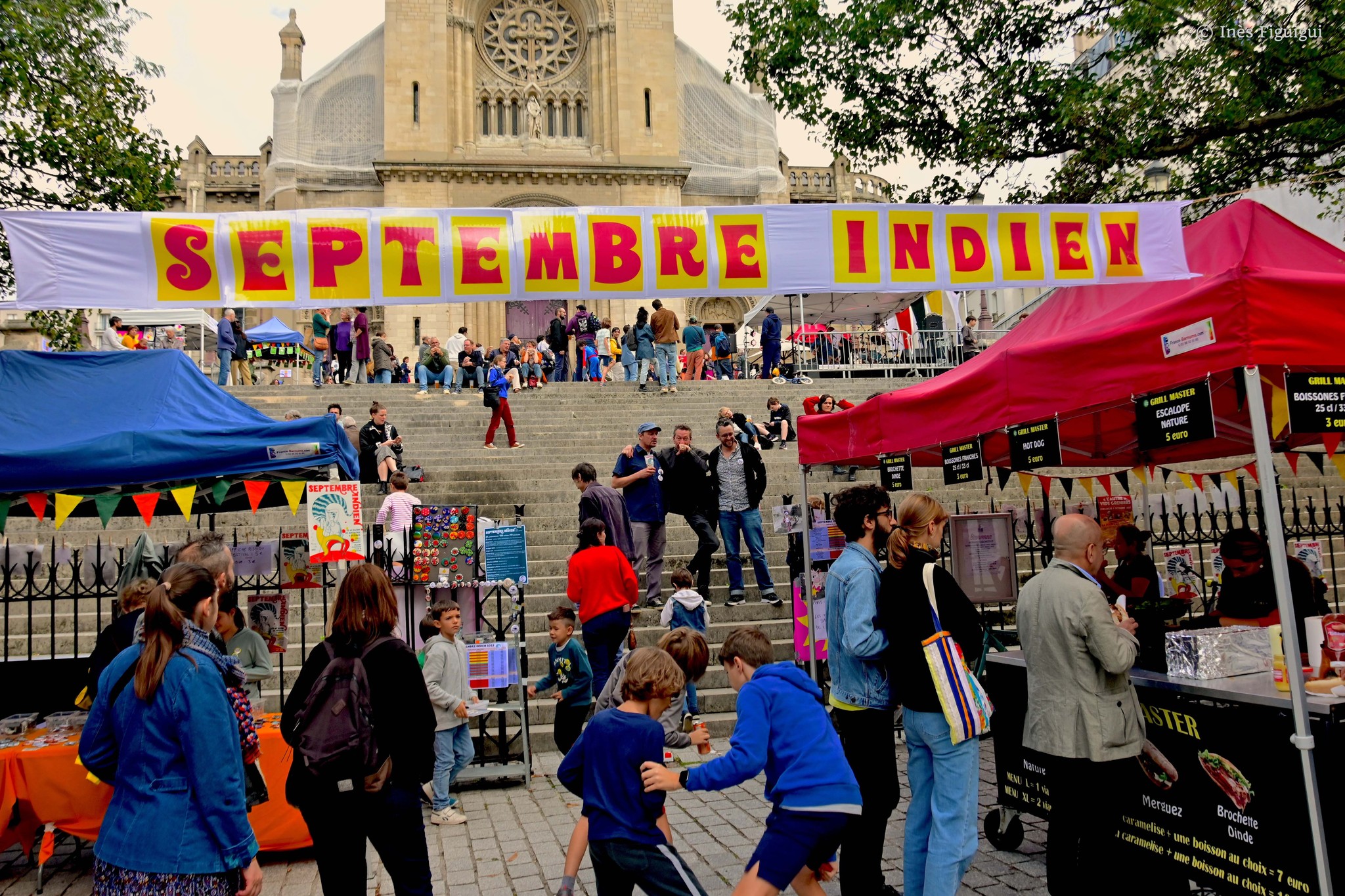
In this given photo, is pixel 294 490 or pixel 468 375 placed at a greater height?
pixel 468 375

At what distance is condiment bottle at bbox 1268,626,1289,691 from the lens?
4.40m

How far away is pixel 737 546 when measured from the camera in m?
10.5

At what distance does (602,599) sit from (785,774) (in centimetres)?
390

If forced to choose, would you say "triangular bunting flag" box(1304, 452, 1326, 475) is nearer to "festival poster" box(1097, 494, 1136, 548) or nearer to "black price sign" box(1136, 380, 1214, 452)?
"festival poster" box(1097, 494, 1136, 548)

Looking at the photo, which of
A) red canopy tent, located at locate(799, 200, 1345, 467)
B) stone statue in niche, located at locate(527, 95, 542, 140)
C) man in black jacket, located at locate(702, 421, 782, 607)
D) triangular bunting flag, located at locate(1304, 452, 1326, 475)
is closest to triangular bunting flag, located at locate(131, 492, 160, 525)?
red canopy tent, located at locate(799, 200, 1345, 467)

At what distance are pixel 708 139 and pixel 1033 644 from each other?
36.4 meters

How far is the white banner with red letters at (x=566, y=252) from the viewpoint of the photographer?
19.0 feet

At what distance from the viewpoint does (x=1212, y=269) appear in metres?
5.71

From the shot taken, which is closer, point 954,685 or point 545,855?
point 954,685

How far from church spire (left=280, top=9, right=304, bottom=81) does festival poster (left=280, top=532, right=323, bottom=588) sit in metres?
34.7

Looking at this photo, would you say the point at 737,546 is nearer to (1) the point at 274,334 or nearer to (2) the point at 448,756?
Answer: (2) the point at 448,756

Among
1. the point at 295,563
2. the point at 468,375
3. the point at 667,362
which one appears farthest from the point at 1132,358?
the point at 468,375

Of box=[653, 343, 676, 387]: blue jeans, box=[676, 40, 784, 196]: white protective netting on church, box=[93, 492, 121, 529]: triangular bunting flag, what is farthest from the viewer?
box=[676, 40, 784, 196]: white protective netting on church

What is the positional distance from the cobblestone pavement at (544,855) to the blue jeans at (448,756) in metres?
0.24
